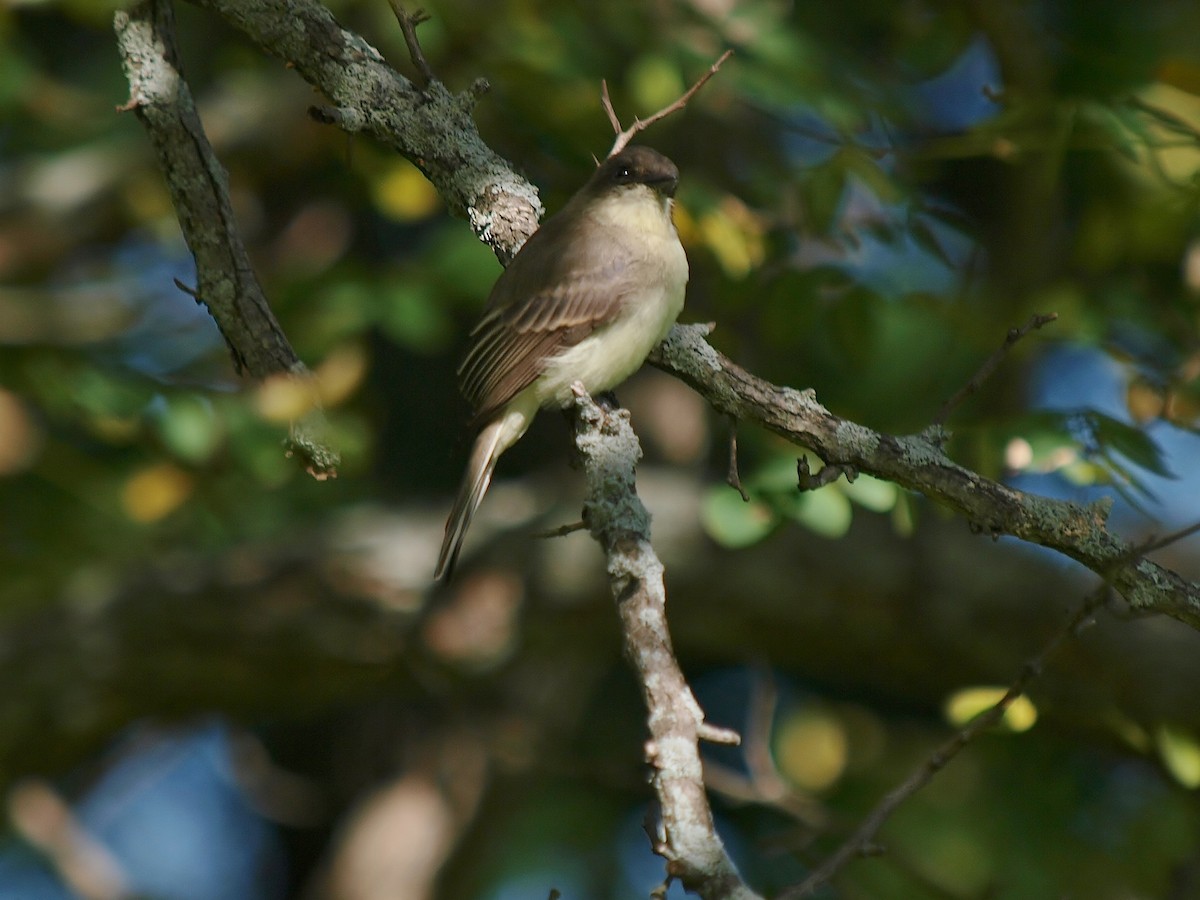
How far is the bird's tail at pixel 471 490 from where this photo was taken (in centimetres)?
387

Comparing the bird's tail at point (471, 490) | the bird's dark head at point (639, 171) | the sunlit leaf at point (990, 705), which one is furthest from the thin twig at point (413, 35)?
the sunlit leaf at point (990, 705)

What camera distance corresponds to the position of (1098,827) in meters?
6.06

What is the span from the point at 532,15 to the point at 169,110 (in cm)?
258

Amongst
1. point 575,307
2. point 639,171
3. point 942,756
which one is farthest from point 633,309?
point 942,756

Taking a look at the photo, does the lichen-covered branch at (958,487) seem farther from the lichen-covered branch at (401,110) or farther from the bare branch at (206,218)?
the bare branch at (206,218)

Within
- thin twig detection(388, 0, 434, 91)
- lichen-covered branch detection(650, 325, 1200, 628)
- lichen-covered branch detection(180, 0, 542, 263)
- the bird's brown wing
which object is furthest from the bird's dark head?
lichen-covered branch detection(650, 325, 1200, 628)

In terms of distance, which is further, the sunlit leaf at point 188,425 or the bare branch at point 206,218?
the sunlit leaf at point 188,425

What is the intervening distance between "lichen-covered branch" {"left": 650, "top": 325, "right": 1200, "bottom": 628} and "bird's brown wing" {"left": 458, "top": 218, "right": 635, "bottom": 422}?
3.11ft

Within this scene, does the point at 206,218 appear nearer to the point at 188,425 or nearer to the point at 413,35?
the point at 413,35

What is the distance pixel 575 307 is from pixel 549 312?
3.1 inches

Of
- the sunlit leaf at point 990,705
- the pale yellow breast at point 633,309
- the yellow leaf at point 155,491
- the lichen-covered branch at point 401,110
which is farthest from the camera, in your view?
the yellow leaf at point 155,491

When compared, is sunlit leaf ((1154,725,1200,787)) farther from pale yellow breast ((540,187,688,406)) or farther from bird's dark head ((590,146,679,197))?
bird's dark head ((590,146,679,197))

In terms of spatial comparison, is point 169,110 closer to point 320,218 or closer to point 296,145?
point 296,145

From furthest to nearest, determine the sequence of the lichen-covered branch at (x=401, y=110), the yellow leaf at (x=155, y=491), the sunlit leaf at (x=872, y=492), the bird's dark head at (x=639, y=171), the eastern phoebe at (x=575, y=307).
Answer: the yellow leaf at (x=155, y=491), the bird's dark head at (x=639, y=171), the eastern phoebe at (x=575, y=307), the sunlit leaf at (x=872, y=492), the lichen-covered branch at (x=401, y=110)
